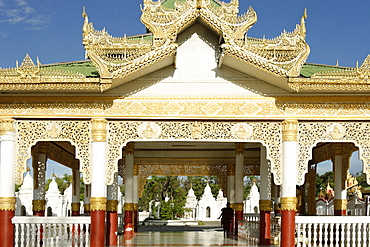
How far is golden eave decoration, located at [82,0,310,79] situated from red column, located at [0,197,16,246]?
2.74m

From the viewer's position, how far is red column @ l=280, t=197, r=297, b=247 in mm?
8195

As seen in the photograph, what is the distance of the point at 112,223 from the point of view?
10.1 m

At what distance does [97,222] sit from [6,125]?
227 cm

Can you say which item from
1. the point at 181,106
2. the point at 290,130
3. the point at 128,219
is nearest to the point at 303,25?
the point at 290,130

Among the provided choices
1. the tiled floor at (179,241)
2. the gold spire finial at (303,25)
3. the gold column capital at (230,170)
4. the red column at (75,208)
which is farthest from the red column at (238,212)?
the gold spire finial at (303,25)

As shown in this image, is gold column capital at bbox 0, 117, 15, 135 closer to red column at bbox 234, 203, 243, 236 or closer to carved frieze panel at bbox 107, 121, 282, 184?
carved frieze panel at bbox 107, 121, 282, 184

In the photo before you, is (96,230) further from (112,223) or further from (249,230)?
(249,230)

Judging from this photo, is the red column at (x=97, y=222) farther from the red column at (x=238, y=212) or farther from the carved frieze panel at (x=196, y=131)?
the red column at (x=238, y=212)

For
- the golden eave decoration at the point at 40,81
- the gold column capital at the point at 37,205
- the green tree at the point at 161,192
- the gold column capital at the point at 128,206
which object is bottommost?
the green tree at the point at 161,192

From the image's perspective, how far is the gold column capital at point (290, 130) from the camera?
8.30 m

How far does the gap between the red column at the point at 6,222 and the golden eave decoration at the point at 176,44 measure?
2.74 m

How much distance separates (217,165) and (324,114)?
26.7ft

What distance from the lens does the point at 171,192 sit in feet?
95.6

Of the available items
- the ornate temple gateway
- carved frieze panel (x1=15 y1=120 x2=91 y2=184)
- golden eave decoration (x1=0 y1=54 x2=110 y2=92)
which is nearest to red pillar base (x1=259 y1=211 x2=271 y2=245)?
the ornate temple gateway
